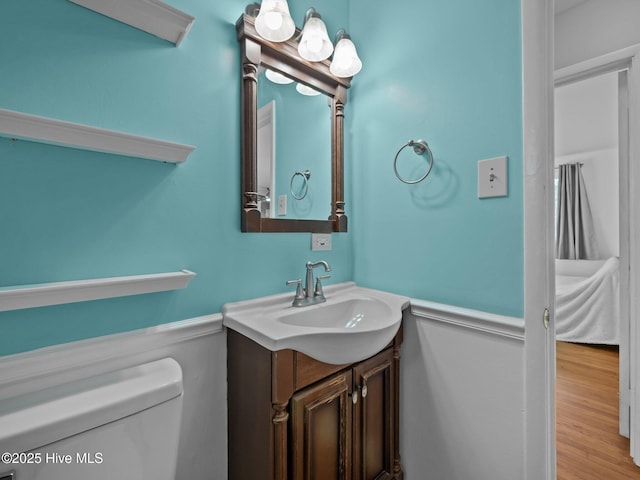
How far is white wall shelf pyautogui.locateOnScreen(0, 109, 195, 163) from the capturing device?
2.03 feet

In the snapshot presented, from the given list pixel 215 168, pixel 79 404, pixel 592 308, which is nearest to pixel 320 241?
pixel 215 168

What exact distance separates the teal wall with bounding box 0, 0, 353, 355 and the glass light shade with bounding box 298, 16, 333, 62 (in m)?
0.26

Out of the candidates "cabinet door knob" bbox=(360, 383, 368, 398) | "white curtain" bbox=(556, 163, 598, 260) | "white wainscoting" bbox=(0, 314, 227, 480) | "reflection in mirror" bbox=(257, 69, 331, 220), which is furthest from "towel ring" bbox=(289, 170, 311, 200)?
"white curtain" bbox=(556, 163, 598, 260)

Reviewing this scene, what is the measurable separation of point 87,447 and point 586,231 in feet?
14.7

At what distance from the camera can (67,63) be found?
0.75 meters

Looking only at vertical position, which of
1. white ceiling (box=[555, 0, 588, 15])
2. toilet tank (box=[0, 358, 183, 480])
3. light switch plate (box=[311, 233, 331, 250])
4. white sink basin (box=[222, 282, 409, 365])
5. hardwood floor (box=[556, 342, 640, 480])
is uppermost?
white ceiling (box=[555, 0, 588, 15])

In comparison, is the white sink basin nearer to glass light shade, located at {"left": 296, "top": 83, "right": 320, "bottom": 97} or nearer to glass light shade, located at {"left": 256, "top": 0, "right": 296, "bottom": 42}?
glass light shade, located at {"left": 296, "top": 83, "right": 320, "bottom": 97}

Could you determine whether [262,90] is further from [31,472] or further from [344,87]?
[31,472]

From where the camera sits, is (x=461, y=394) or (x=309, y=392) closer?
(x=309, y=392)

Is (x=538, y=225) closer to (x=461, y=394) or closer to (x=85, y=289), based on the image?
(x=461, y=394)

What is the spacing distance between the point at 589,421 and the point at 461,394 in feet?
4.33

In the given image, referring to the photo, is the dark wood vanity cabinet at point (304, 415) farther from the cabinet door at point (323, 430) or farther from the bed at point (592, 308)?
the bed at point (592, 308)

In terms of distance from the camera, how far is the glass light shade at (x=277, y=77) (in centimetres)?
116

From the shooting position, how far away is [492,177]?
0.99 meters
